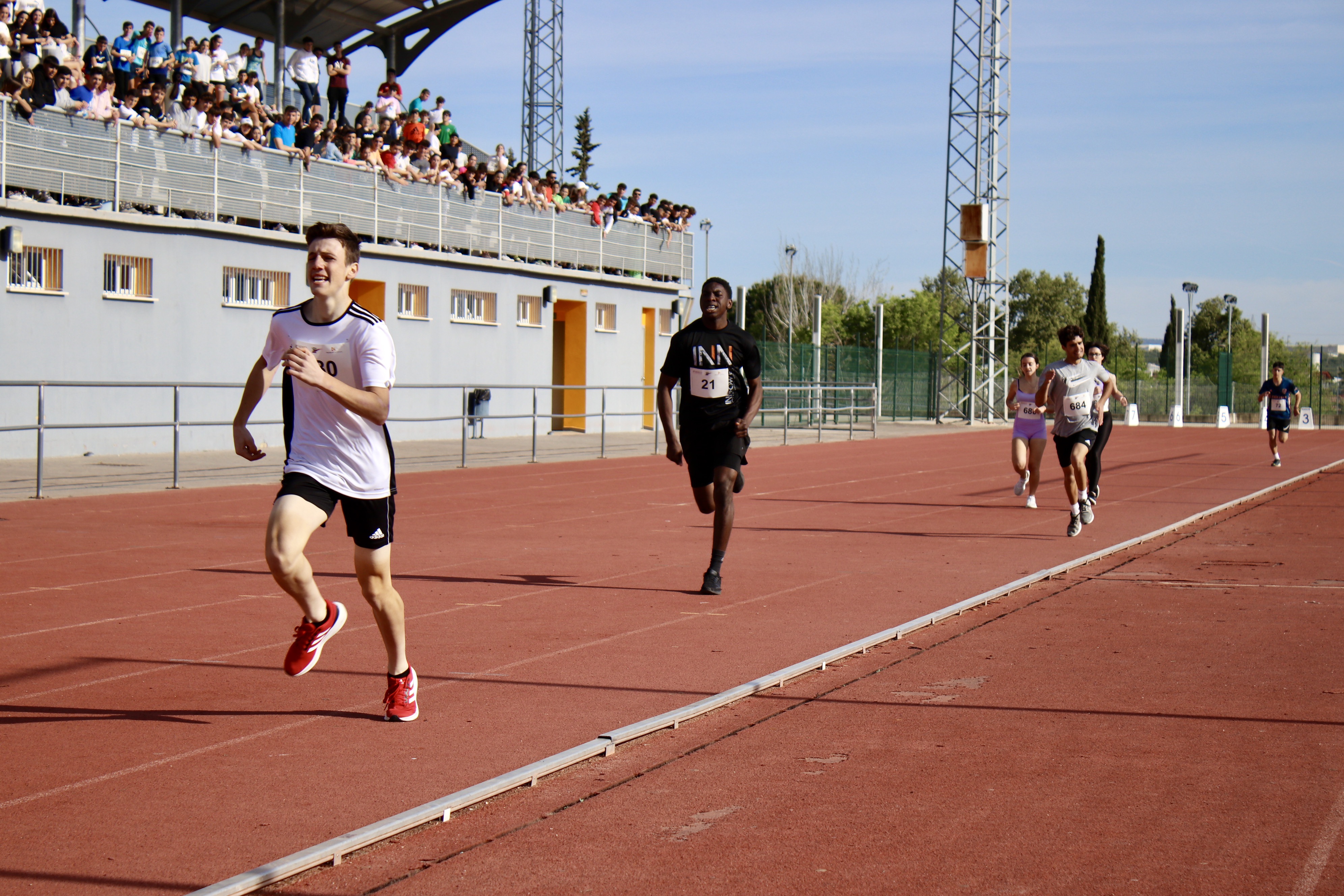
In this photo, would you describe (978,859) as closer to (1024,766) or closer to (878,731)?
(1024,766)

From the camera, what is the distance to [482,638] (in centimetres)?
742

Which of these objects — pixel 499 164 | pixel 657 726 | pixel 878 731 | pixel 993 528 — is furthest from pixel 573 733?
pixel 499 164

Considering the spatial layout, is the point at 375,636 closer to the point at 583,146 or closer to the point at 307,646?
the point at 307,646

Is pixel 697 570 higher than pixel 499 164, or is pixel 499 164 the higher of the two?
pixel 499 164

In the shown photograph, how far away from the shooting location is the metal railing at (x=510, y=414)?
1578 centimetres

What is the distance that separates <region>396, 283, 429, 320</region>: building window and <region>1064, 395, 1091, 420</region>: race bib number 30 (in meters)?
17.0

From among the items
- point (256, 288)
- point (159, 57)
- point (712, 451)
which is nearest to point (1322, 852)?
point (712, 451)

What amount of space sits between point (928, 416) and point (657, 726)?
44.7 m

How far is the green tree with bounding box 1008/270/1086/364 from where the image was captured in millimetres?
96188

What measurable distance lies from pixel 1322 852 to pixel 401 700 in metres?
3.29

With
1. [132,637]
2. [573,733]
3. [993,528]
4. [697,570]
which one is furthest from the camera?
[993,528]

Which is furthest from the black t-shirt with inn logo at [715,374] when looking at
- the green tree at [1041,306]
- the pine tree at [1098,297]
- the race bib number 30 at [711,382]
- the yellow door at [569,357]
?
the green tree at [1041,306]

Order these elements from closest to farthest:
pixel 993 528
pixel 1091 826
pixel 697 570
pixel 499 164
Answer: pixel 1091 826, pixel 697 570, pixel 993 528, pixel 499 164

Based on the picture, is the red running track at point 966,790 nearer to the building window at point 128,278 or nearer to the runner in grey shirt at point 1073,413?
the runner in grey shirt at point 1073,413
